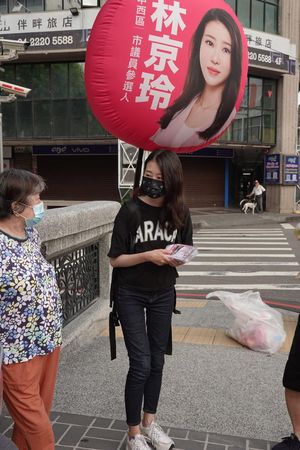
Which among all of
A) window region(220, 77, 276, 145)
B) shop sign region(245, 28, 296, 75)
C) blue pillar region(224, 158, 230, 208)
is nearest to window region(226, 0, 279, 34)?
shop sign region(245, 28, 296, 75)

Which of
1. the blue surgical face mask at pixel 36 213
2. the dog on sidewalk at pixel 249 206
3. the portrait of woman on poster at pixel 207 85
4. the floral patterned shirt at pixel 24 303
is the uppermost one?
the portrait of woman on poster at pixel 207 85

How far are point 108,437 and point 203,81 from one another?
2.29 m

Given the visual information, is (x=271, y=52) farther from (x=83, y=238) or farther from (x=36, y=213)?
(x=36, y=213)

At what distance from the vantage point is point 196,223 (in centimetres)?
1900

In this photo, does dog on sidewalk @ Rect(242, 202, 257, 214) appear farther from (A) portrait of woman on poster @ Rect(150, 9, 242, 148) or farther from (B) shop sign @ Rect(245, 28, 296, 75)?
(A) portrait of woman on poster @ Rect(150, 9, 242, 148)

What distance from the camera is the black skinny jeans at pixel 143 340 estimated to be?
8.80ft

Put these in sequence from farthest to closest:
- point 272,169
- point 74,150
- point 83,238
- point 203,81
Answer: point 272,169, point 74,150, point 83,238, point 203,81

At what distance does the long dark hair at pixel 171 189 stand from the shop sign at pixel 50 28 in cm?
1729

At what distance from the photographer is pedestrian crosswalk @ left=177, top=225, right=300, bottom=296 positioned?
8555mm

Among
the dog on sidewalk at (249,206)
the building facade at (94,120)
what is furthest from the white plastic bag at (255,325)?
the dog on sidewalk at (249,206)

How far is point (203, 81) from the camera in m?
3.16

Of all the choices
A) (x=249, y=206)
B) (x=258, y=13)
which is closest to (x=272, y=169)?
(x=249, y=206)

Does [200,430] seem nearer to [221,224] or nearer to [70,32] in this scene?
[221,224]

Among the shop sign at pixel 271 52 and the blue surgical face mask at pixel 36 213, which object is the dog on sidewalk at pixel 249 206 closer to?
the shop sign at pixel 271 52
